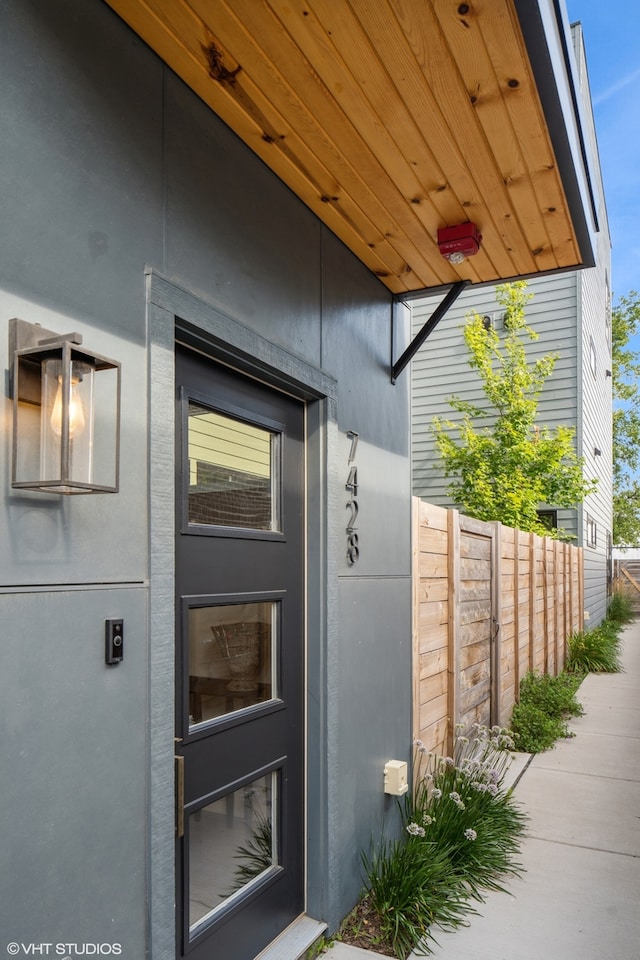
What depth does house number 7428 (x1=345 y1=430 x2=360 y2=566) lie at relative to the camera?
3094 millimetres

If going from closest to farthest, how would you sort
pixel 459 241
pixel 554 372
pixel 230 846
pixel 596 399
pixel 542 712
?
pixel 230 846
pixel 459 241
pixel 542 712
pixel 554 372
pixel 596 399

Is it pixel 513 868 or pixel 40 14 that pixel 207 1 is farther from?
pixel 513 868

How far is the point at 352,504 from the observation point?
3121mm

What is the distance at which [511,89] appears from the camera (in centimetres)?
214

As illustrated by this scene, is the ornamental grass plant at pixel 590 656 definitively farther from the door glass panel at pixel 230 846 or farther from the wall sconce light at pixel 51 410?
the wall sconce light at pixel 51 410

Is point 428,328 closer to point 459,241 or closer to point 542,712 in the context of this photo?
point 459,241

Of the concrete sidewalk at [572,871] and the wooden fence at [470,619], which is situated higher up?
the wooden fence at [470,619]

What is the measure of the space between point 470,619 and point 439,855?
1809 mm

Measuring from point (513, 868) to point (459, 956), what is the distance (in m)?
0.86

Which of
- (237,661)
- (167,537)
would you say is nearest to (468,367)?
(237,661)

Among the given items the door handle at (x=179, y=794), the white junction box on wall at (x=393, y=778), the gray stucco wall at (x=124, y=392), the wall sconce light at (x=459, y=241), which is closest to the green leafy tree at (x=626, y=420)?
the wall sconce light at (x=459, y=241)

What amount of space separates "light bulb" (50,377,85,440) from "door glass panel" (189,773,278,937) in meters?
1.28

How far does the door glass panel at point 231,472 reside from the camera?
7.54 ft

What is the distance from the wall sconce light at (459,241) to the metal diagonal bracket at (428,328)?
31cm
